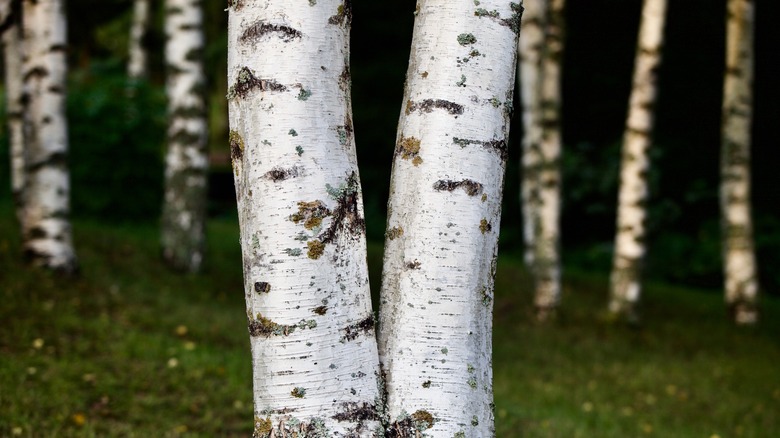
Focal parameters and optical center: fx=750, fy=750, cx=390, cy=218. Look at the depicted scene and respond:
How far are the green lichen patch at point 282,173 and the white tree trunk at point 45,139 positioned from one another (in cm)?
581

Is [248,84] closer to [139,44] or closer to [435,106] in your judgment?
[435,106]

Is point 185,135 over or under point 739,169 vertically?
over

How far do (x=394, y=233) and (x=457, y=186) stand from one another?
26 centimetres

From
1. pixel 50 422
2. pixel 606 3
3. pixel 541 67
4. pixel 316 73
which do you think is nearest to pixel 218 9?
pixel 606 3

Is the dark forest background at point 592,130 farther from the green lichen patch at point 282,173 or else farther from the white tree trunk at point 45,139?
the green lichen patch at point 282,173

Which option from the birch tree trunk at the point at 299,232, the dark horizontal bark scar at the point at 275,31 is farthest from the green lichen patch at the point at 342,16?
the dark horizontal bark scar at the point at 275,31

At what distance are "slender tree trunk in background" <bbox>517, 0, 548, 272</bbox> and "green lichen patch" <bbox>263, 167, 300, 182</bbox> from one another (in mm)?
8345

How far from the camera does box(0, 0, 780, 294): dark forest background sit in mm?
12406

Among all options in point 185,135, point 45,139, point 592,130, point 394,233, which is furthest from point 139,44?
point 394,233

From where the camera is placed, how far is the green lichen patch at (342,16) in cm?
218

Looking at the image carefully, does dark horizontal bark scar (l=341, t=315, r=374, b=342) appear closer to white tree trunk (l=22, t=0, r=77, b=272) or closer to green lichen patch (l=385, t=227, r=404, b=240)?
green lichen patch (l=385, t=227, r=404, b=240)

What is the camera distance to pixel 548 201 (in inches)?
394

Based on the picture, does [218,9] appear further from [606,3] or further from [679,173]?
[679,173]

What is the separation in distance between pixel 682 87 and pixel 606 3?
2.65 m
